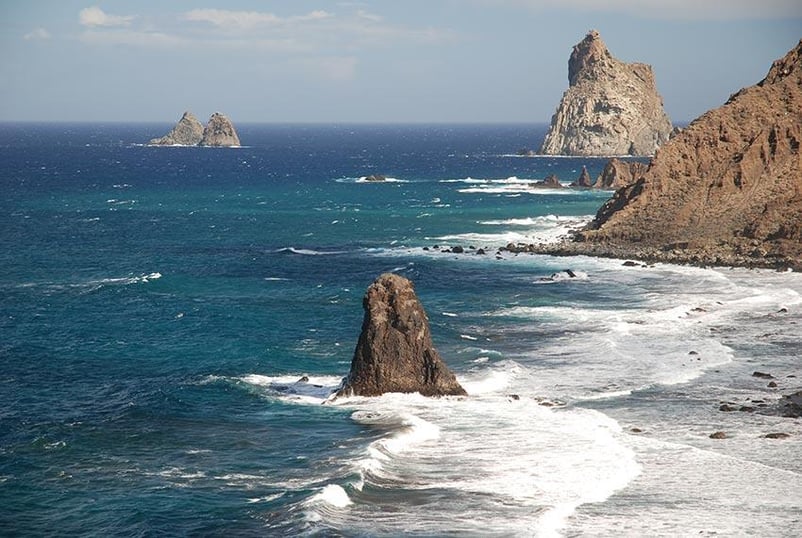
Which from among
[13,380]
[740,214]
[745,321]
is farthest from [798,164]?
[13,380]

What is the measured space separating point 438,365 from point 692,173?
64.0 metres

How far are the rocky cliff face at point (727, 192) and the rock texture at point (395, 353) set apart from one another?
1985 inches

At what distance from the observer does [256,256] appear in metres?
110

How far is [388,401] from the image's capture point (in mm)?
55531

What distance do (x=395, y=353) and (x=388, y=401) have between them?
2.55m

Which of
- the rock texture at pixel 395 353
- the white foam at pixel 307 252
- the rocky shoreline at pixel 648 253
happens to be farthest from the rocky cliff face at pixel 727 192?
the rock texture at pixel 395 353

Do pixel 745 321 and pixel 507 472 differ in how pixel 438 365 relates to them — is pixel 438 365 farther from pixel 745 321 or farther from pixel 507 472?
pixel 745 321

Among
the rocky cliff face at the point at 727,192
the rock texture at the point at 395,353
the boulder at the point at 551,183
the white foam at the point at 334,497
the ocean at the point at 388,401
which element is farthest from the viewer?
the boulder at the point at 551,183

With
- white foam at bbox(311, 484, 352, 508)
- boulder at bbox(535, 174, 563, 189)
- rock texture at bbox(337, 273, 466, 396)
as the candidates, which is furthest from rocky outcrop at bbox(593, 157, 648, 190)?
white foam at bbox(311, 484, 352, 508)

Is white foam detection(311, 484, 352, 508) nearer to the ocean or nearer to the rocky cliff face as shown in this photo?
the ocean

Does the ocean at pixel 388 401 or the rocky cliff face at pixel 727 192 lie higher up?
the rocky cliff face at pixel 727 192

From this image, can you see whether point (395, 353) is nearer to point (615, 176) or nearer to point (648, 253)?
point (648, 253)

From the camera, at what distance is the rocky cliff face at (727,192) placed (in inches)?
4013

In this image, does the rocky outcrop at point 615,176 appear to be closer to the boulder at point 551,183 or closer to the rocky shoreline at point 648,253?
the boulder at point 551,183
